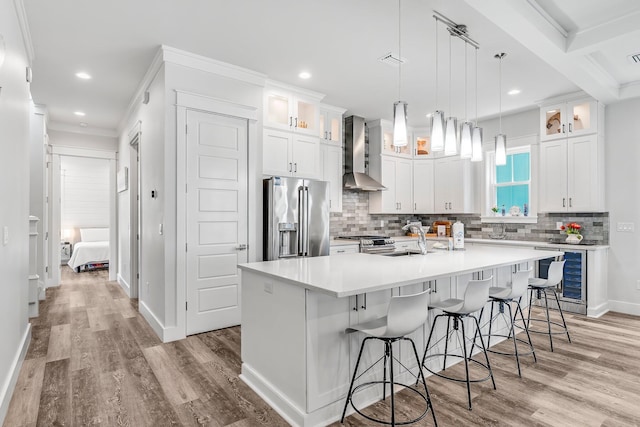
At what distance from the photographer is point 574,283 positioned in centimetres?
450

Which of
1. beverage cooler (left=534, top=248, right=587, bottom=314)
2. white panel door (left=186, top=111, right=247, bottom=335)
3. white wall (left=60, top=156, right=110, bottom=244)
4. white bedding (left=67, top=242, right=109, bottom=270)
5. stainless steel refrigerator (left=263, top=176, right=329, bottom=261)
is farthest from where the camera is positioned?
white wall (left=60, top=156, right=110, bottom=244)

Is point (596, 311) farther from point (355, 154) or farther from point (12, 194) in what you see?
point (12, 194)

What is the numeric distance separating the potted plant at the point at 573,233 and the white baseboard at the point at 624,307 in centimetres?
92

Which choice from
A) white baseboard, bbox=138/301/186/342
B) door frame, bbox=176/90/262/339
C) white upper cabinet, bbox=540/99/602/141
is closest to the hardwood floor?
white baseboard, bbox=138/301/186/342

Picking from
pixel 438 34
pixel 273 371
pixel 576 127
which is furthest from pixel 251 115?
pixel 576 127

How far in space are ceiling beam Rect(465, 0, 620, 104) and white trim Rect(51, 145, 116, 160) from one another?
252 inches

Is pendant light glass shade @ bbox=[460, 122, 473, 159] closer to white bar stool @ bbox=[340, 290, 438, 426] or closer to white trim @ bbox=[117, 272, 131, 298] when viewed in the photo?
white bar stool @ bbox=[340, 290, 438, 426]

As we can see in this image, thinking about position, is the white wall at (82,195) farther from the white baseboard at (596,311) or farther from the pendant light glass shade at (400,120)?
the white baseboard at (596,311)

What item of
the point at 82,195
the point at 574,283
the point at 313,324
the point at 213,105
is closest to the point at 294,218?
the point at 213,105

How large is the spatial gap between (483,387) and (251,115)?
339 cm

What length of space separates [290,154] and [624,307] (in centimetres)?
470

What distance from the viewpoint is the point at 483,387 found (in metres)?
2.56

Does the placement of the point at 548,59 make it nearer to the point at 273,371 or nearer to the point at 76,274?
the point at 273,371

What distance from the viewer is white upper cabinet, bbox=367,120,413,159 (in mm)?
5895
